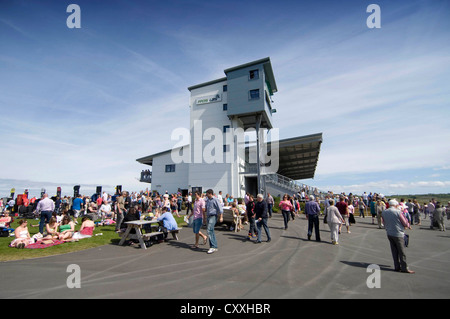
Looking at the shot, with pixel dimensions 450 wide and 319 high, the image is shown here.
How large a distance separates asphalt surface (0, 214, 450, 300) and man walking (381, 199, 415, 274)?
0.30 m

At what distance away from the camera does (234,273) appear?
4.88 metres

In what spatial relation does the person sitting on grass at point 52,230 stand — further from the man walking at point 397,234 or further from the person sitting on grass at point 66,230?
the man walking at point 397,234

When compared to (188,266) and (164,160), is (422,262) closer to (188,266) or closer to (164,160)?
(188,266)

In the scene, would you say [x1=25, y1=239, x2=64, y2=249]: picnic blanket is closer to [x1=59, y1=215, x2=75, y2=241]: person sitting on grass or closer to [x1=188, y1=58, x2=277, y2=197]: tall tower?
[x1=59, y1=215, x2=75, y2=241]: person sitting on grass

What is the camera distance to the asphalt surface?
153 inches

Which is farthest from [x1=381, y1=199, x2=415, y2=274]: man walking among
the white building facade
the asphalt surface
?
the white building facade

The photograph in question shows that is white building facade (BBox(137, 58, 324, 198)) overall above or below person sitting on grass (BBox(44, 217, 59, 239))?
above

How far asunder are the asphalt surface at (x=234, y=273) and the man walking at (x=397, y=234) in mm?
303

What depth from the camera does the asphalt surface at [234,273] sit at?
3.88 metres

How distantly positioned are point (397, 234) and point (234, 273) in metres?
4.31

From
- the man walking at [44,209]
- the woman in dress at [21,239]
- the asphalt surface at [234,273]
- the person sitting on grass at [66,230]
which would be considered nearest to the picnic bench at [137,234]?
the asphalt surface at [234,273]

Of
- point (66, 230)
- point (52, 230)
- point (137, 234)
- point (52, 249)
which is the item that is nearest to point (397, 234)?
point (137, 234)

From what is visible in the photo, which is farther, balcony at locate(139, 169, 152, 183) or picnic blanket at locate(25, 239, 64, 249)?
balcony at locate(139, 169, 152, 183)

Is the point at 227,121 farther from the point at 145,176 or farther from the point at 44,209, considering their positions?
the point at 44,209
